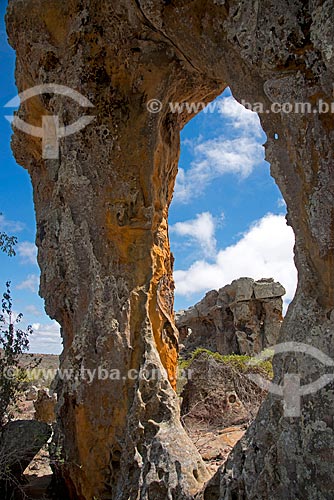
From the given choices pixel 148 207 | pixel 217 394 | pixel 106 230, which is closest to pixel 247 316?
pixel 217 394

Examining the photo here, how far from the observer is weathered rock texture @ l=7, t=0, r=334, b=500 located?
2990mm

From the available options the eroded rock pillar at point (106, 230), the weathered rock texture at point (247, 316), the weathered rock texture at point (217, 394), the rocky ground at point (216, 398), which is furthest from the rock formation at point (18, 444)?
the weathered rock texture at point (247, 316)

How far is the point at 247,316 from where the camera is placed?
1593 cm

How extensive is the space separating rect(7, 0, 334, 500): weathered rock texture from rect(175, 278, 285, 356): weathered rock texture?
10.7 m

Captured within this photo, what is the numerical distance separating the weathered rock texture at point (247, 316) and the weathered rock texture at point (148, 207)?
1073cm

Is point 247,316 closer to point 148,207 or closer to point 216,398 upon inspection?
point 216,398

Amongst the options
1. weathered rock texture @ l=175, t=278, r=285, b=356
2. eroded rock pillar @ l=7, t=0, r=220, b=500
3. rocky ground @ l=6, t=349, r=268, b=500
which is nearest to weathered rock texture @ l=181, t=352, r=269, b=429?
rocky ground @ l=6, t=349, r=268, b=500

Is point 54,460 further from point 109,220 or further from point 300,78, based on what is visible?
point 300,78

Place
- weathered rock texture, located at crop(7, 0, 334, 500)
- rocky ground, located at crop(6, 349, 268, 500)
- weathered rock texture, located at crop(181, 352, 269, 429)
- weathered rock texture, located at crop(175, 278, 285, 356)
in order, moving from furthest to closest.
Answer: weathered rock texture, located at crop(175, 278, 285, 356) → weathered rock texture, located at crop(181, 352, 269, 429) → rocky ground, located at crop(6, 349, 268, 500) → weathered rock texture, located at crop(7, 0, 334, 500)

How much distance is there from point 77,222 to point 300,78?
283 cm

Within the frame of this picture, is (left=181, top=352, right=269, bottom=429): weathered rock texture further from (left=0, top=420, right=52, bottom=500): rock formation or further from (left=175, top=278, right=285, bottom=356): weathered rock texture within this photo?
(left=175, top=278, right=285, bottom=356): weathered rock texture

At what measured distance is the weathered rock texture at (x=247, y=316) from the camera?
15.9 metres

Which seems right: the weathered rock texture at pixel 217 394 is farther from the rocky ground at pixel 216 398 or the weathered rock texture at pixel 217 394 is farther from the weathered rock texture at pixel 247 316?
the weathered rock texture at pixel 247 316

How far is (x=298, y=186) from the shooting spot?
3.23 metres
